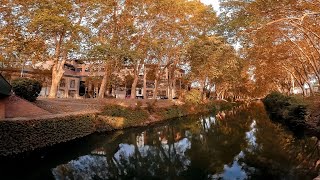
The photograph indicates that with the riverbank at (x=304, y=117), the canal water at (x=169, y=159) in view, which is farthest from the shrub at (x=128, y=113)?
the riverbank at (x=304, y=117)

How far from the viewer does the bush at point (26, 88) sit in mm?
25125

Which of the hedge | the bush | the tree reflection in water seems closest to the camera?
the tree reflection in water

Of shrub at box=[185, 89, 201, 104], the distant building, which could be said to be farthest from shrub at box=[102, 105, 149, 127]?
the distant building

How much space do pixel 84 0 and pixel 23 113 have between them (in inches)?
606

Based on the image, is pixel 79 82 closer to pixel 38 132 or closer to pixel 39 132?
pixel 39 132

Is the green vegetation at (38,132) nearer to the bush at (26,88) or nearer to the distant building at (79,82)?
the bush at (26,88)

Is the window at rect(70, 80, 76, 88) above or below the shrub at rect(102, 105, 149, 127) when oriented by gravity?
above

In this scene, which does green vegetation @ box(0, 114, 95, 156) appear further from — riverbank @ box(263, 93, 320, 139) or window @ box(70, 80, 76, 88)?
window @ box(70, 80, 76, 88)

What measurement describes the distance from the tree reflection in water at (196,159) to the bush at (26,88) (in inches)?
324

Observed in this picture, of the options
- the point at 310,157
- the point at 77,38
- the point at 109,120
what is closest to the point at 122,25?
the point at 77,38

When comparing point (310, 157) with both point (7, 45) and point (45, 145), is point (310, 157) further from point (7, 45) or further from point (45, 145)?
point (7, 45)

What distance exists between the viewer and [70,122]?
23.7m

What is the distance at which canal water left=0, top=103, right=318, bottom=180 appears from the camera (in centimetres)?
1455

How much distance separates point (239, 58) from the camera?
47.3m
